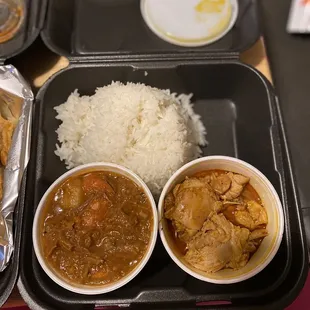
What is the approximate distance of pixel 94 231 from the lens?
1146 millimetres

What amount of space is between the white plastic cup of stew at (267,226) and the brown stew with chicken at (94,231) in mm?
69

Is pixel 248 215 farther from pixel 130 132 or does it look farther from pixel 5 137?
pixel 5 137

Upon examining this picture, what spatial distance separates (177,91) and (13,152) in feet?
2.14

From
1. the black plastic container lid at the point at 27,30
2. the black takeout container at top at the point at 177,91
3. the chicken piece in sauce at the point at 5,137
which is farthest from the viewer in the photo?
the black plastic container lid at the point at 27,30

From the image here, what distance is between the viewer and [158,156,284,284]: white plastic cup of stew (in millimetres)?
1097

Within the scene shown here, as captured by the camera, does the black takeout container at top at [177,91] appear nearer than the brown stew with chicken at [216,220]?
No

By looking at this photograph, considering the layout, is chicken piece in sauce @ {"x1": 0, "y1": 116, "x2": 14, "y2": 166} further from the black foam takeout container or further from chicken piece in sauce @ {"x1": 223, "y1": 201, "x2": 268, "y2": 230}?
chicken piece in sauce @ {"x1": 223, "y1": 201, "x2": 268, "y2": 230}

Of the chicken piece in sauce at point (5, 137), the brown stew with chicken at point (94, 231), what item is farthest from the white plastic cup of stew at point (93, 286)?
the chicken piece in sauce at point (5, 137)

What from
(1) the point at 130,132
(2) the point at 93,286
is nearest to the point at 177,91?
(1) the point at 130,132

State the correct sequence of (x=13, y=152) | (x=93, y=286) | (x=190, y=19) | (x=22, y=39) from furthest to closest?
(x=190, y=19)
(x=22, y=39)
(x=13, y=152)
(x=93, y=286)

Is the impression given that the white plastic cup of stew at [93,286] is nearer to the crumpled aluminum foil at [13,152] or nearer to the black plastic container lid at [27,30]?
the crumpled aluminum foil at [13,152]

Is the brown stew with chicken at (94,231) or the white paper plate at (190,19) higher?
the white paper plate at (190,19)

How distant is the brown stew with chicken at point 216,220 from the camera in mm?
1094

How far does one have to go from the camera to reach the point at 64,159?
4.79 ft
